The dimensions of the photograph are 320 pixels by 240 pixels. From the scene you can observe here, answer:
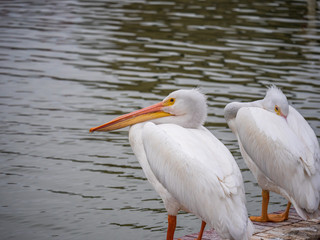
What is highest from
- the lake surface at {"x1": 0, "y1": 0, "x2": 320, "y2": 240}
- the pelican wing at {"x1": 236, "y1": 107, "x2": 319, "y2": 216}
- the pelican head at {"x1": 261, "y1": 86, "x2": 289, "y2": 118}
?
the pelican head at {"x1": 261, "y1": 86, "x2": 289, "y2": 118}

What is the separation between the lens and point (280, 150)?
A: 4.90 meters

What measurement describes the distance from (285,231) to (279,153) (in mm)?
597

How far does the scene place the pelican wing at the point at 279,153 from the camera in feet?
15.5

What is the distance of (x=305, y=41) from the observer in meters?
14.4

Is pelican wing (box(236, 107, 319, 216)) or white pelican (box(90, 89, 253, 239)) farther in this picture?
pelican wing (box(236, 107, 319, 216))

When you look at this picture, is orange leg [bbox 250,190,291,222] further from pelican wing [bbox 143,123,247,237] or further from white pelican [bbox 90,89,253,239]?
pelican wing [bbox 143,123,247,237]

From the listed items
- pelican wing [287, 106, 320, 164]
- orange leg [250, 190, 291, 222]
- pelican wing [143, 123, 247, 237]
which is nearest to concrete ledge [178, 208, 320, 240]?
orange leg [250, 190, 291, 222]

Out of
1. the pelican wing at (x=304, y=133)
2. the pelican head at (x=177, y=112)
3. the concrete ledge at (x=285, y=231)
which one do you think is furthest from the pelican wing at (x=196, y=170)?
the pelican wing at (x=304, y=133)

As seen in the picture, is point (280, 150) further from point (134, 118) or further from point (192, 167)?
point (134, 118)

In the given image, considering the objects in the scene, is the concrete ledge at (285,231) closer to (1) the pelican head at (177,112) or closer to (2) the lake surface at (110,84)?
(2) the lake surface at (110,84)

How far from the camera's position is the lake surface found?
5.84 meters

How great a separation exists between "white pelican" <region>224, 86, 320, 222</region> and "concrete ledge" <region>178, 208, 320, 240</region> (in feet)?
0.47

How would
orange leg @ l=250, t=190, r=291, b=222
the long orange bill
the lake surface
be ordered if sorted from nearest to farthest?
1. the long orange bill
2. orange leg @ l=250, t=190, r=291, b=222
3. the lake surface

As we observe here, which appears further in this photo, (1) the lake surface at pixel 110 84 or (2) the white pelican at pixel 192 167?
(1) the lake surface at pixel 110 84
